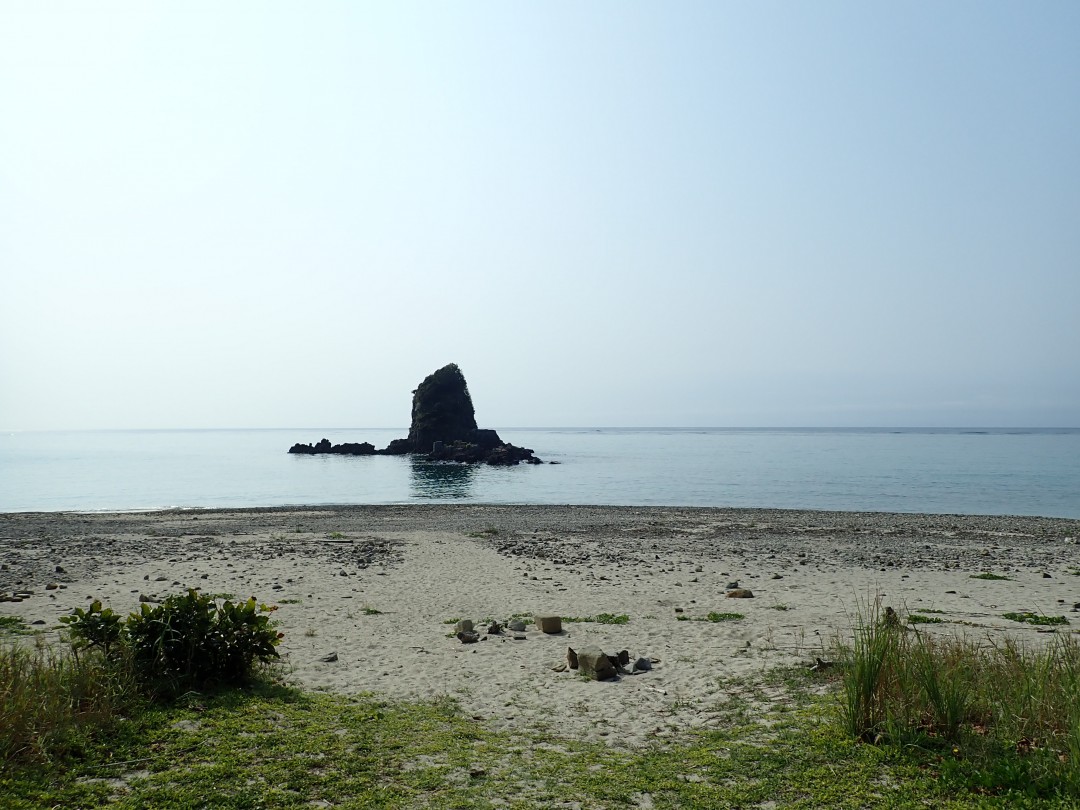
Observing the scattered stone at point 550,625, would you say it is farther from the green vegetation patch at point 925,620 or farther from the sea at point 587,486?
the sea at point 587,486

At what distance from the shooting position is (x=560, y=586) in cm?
1838

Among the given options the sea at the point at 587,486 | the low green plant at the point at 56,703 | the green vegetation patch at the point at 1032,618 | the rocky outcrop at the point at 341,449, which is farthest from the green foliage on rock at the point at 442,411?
the low green plant at the point at 56,703

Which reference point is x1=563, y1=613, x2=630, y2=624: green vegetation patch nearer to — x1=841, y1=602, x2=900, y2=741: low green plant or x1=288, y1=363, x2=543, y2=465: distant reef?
x1=841, y1=602, x2=900, y2=741: low green plant

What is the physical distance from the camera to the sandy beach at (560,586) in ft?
32.9

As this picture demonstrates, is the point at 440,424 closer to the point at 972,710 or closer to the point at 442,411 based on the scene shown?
the point at 442,411

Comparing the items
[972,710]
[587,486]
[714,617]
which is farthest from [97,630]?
[587,486]

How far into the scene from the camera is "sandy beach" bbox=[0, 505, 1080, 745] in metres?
10.0

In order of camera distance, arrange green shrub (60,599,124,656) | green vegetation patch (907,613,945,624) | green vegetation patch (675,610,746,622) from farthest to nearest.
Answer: green vegetation patch (675,610,746,622), green vegetation patch (907,613,945,624), green shrub (60,599,124,656)

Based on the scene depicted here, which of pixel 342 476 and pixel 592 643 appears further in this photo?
pixel 342 476

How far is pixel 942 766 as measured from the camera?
250 inches

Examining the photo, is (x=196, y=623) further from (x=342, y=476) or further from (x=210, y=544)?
(x=342, y=476)

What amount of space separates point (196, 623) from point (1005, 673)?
990 centimetres

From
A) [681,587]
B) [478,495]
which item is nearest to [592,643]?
[681,587]

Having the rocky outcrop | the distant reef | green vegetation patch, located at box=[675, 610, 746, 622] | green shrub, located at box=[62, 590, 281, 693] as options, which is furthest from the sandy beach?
the rocky outcrop
